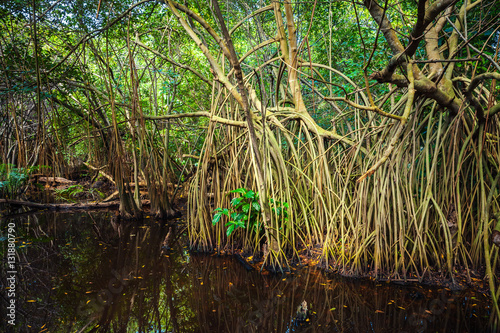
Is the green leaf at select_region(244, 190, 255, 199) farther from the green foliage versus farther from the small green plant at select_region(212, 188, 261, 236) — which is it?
the green foliage

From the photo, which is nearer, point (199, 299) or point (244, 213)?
point (199, 299)

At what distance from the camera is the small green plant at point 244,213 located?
3105 mm

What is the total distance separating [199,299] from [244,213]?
3.37 ft

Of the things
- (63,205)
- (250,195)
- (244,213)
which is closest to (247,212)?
(244,213)

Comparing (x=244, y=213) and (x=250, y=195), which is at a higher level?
(x=250, y=195)

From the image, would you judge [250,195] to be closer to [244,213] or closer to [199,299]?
[244,213]

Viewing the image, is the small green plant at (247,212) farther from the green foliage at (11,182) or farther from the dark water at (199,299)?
the green foliage at (11,182)

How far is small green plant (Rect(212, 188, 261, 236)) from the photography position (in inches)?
122

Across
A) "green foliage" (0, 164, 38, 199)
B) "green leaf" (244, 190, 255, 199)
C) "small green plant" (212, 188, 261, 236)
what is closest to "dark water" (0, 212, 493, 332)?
"small green plant" (212, 188, 261, 236)

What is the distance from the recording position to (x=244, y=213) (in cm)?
321

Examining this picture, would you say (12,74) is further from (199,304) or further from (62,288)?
(199,304)

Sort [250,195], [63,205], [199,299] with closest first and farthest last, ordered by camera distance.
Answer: [199,299] < [250,195] < [63,205]

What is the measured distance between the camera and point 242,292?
101 inches

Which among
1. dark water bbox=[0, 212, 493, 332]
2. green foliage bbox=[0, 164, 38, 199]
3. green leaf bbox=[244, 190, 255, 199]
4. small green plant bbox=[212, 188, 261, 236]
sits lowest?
dark water bbox=[0, 212, 493, 332]
